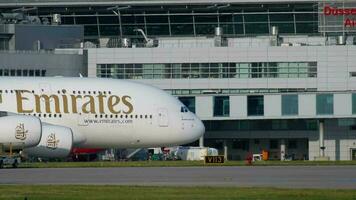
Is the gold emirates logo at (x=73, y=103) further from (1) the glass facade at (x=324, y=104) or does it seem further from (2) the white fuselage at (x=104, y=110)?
(1) the glass facade at (x=324, y=104)

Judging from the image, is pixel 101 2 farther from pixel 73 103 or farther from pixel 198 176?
pixel 198 176

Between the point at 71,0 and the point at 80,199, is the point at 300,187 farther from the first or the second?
the point at 71,0

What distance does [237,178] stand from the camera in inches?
2404

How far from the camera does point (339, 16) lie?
117 m

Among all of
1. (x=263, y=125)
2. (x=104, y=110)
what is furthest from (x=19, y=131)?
(x=263, y=125)

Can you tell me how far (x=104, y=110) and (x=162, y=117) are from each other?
12.6 ft

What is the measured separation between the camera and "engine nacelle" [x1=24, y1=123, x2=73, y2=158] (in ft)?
260

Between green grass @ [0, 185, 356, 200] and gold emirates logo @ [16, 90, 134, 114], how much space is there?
2652 cm

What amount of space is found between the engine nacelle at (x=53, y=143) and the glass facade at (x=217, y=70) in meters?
31.4

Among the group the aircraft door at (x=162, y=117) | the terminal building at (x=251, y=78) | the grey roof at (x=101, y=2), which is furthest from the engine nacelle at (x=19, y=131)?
the grey roof at (x=101, y=2)

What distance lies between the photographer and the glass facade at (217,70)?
111 meters

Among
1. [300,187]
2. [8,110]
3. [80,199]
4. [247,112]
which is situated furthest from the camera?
[247,112]

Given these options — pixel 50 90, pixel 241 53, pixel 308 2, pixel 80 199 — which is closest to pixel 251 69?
pixel 241 53

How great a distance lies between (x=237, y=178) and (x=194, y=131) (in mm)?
24660
